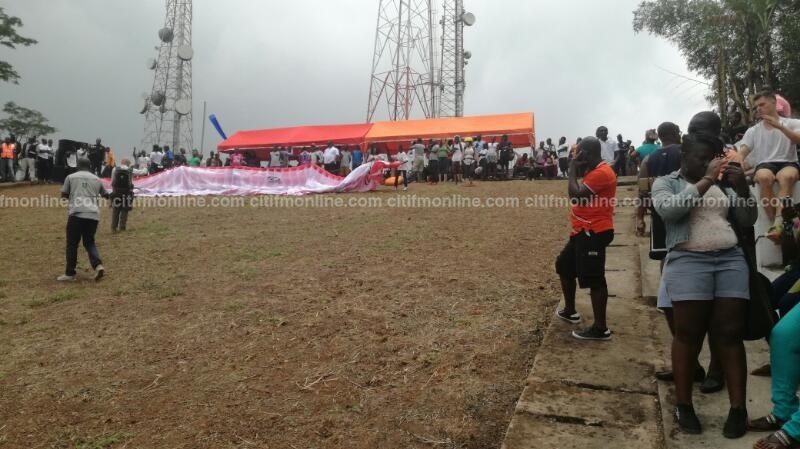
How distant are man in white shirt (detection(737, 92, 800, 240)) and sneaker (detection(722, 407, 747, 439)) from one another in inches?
88.6

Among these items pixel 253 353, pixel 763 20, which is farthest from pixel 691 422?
pixel 763 20

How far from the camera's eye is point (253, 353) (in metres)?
4.62

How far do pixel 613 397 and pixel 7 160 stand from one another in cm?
2301

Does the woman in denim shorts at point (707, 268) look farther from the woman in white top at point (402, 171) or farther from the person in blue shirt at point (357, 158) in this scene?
the person in blue shirt at point (357, 158)

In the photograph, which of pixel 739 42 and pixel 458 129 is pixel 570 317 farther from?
pixel 739 42

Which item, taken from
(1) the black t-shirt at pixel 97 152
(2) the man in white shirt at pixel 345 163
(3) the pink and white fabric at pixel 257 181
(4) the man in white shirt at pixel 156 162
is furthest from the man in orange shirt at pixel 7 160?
(2) the man in white shirt at pixel 345 163

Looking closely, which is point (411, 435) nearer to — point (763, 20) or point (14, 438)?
point (14, 438)

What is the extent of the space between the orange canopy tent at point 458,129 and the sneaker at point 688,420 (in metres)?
18.8

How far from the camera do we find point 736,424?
2.90 meters

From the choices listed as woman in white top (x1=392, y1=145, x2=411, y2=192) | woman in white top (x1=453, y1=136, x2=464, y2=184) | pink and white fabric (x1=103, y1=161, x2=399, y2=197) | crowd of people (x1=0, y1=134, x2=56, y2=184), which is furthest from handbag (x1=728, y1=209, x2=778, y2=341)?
crowd of people (x1=0, y1=134, x2=56, y2=184)

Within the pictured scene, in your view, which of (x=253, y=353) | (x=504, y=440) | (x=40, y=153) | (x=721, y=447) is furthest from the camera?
(x=40, y=153)

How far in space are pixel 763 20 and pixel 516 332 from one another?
59.4ft

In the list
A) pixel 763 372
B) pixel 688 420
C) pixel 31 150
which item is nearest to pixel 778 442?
pixel 688 420

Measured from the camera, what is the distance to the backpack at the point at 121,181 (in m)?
10.9
